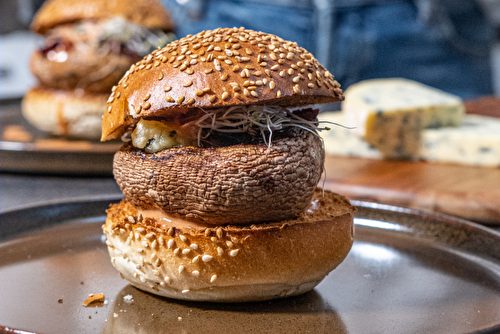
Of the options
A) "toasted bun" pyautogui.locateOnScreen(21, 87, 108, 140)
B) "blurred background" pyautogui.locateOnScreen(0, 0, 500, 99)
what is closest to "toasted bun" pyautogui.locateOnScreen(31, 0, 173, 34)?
"toasted bun" pyautogui.locateOnScreen(21, 87, 108, 140)

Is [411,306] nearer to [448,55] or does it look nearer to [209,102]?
[209,102]

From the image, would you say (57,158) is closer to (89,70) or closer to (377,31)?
(89,70)

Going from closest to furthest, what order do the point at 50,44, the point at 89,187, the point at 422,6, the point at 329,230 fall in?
the point at 329,230, the point at 89,187, the point at 50,44, the point at 422,6

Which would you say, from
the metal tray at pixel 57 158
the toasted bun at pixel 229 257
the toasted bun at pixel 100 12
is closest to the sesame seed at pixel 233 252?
the toasted bun at pixel 229 257

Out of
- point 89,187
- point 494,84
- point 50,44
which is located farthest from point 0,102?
point 494,84

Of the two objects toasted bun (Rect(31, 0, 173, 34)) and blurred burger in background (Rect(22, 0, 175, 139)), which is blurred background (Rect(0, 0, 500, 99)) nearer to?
toasted bun (Rect(31, 0, 173, 34))

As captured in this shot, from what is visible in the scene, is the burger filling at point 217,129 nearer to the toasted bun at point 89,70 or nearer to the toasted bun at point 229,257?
the toasted bun at point 229,257
